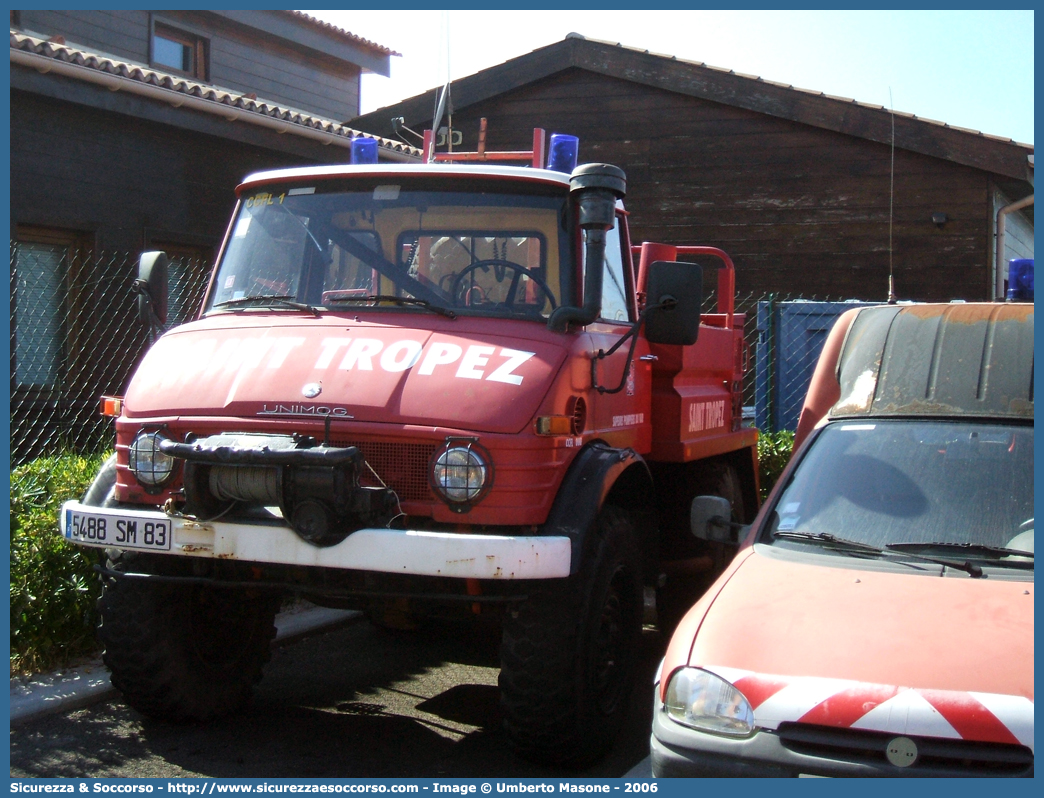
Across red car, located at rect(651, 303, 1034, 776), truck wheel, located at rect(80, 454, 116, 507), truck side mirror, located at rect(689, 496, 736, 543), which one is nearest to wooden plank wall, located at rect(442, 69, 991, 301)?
red car, located at rect(651, 303, 1034, 776)

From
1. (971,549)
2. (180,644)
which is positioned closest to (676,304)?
(971,549)

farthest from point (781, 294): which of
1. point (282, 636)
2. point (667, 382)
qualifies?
point (282, 636)

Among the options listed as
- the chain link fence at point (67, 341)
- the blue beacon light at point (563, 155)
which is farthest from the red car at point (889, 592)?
the chain link fence at point (67, 341)

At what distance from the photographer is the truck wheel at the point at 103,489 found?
14.7 ft

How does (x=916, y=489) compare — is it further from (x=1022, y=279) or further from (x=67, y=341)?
(x=67, y=341)

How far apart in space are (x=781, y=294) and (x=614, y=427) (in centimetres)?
889

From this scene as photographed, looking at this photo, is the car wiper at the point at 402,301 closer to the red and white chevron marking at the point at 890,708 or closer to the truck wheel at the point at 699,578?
the red and white chevron marking at the point at 890,708

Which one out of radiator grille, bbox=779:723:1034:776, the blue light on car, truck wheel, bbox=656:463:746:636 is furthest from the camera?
the blue light on car

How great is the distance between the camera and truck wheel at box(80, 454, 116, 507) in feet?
14.7

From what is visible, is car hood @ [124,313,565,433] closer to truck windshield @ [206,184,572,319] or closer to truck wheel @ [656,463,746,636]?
truck windshield @ [206,184,572,319]

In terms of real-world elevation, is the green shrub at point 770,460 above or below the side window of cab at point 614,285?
below

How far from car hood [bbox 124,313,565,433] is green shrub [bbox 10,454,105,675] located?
130 cm

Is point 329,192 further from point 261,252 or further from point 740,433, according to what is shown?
point 740,433

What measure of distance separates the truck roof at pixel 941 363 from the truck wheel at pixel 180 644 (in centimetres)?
288
